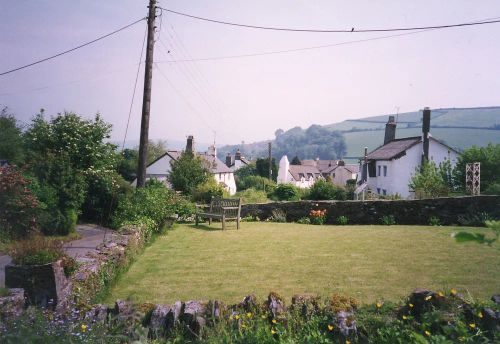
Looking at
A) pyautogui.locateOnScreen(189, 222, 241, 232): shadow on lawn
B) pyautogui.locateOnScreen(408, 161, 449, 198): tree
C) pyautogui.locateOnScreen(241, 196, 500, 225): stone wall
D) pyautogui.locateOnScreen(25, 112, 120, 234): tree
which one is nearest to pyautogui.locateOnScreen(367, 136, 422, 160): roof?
pyautogui.locateOnScreen(408, 161, 449, 198): tree

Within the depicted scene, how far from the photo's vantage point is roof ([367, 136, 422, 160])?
121 feet

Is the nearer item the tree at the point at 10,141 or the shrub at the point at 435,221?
the shrub at the point at 435,221

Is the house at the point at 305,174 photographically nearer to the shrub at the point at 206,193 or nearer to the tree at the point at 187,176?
the tree at the point at 187,176

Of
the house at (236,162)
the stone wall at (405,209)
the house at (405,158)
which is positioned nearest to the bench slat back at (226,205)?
the stone wall at (405,209)

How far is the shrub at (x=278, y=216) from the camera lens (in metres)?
16.2

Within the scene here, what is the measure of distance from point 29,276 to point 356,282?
4859mm

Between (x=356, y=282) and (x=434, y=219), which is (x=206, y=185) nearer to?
(x=434, y=219)

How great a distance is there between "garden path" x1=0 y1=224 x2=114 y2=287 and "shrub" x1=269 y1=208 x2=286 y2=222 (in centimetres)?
616

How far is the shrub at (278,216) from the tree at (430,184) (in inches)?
256

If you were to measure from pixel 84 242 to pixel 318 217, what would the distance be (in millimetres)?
8245

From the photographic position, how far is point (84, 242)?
1079 cm

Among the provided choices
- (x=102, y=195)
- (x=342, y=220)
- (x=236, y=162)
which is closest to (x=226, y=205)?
(x=342, y=220)

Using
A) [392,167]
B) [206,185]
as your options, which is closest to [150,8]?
[206,185]

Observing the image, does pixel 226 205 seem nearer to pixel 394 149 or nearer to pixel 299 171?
pixel 394 149
